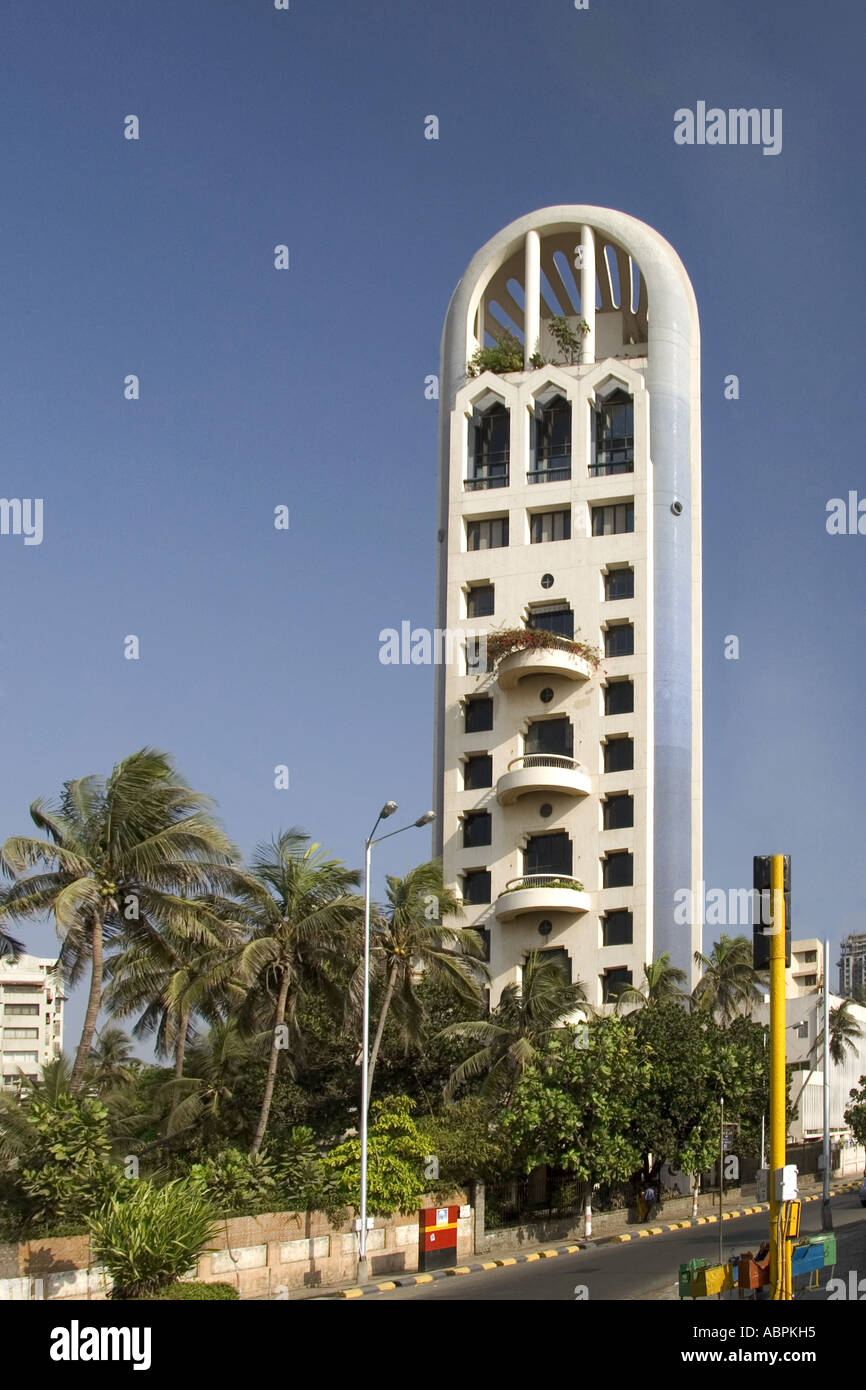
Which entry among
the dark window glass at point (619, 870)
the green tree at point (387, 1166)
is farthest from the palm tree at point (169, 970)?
the dark window glass at point (619, 870)

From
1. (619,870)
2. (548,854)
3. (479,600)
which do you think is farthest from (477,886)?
(479,600)

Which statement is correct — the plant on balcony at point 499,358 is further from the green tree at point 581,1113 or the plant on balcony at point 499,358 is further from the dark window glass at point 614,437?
the green tree at point 581,1113

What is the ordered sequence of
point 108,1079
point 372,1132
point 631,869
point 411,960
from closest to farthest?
point 372,1132 < point 411,960 < point 108,1079 < point 631,869

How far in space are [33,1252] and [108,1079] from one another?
34.8m

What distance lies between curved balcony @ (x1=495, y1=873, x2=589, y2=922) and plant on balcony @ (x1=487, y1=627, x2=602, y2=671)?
9.63 metres

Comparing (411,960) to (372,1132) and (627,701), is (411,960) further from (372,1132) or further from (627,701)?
(627,701)

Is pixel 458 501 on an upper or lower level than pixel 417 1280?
upper

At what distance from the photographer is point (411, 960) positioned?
45.2 metres

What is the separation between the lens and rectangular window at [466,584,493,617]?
70.8m

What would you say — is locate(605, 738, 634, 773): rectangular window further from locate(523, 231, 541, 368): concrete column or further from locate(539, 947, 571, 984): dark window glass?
locate(523, 231, 541, 368): concrete column

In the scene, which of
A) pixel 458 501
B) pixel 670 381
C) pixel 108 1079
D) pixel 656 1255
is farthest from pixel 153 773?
pixel 670 381

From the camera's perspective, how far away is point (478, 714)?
229 ft

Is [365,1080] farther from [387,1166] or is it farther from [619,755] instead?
[619,755]

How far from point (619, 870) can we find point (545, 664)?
9362mm
